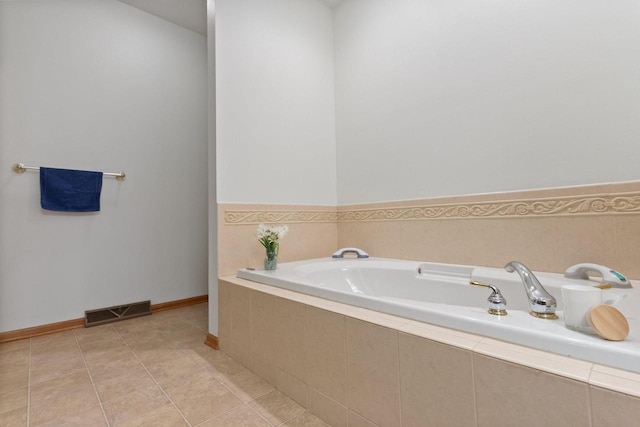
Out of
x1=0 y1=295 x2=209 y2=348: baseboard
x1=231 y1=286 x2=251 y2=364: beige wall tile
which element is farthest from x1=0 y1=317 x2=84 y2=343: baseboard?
x1=231 y1=286 x2=251 y2=364: beige wall tile

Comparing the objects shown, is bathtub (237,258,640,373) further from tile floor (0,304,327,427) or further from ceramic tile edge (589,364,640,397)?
tile floor (0,304,327,427)

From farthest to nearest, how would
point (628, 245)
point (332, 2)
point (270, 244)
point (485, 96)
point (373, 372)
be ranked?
point (332, 2) < point (270, 244) < point (485, 96) < point (628, 245) < point (373, 372)

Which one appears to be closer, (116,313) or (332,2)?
(116,313)

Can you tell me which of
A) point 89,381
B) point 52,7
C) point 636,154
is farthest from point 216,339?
point 52,7

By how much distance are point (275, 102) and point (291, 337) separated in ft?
5.43

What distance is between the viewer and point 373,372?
2.94 ft

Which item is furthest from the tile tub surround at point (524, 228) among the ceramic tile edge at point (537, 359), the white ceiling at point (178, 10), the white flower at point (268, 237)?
the white ceiling at point (178, 10)

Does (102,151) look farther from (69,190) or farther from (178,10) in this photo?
(178,10)

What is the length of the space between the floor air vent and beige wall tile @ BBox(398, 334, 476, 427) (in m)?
2.38

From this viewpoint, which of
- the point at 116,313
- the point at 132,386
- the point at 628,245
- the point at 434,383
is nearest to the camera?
the point at 434,383

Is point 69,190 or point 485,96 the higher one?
point 485,96

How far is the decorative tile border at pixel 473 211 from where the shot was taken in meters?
1.24

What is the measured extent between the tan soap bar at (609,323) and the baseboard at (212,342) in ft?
5.71

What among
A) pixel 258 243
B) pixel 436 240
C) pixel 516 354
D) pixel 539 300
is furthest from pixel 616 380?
pixel 258 243
